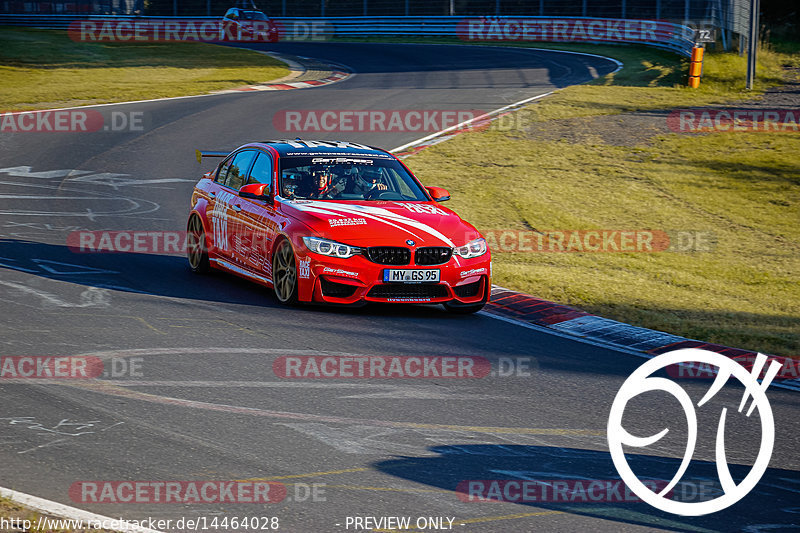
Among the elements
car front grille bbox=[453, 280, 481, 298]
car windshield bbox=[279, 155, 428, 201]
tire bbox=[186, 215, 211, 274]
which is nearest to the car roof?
car windshield bbox=[279, 155, 428, 201]

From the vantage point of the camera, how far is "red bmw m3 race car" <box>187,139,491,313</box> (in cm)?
1045

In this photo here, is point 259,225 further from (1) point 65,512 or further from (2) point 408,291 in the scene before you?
(1) point 65,512

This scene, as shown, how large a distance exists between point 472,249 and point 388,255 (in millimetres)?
966

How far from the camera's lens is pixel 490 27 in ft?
173

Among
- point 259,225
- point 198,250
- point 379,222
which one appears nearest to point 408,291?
point 379,222

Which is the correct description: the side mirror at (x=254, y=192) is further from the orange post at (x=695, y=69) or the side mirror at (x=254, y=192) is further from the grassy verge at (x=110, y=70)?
the orange post at (x=695, y=69)

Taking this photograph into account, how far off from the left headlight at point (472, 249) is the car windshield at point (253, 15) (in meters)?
46.7

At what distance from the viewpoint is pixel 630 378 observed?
8562 millimetres

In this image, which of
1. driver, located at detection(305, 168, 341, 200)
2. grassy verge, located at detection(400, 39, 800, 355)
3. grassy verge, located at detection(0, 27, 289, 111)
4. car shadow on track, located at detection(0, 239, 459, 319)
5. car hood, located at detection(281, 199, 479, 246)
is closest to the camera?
car hood, located at detection(281, 199, 479, 246)

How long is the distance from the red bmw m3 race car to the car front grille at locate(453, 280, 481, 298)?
0.01 metres

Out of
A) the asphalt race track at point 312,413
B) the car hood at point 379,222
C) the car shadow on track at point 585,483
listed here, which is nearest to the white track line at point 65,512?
the asphalt race track at point 312,413

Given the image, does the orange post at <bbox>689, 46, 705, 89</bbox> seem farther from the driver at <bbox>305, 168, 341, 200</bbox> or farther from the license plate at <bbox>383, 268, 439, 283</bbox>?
the license plate at <bbox>383, 268, 439, 283</bbox>

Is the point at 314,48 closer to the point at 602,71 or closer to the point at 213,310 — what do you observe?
the point at 602,71

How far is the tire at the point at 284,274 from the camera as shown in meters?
10.6
